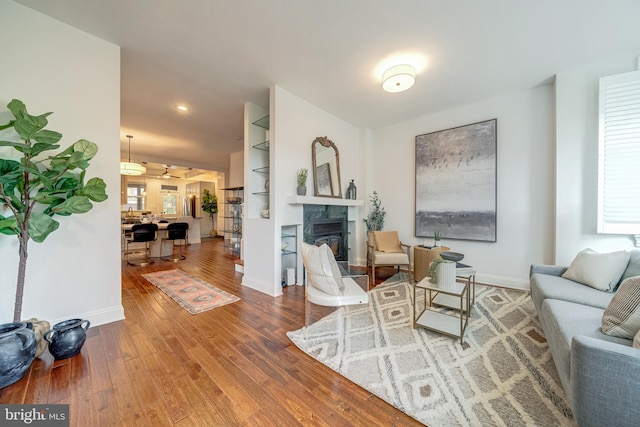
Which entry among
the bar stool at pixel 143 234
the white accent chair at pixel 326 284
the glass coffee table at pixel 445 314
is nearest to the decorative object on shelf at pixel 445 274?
the glass coffee table at pixel 445 314

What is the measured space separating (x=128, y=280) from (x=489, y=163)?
6.30 metres

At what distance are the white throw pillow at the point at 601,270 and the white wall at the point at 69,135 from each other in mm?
4715

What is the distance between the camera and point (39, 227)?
1.71 meters

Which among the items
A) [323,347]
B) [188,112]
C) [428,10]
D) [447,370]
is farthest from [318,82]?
[447,370]

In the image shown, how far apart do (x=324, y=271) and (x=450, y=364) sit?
1.20 metres

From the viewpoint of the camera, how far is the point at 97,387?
147 cm

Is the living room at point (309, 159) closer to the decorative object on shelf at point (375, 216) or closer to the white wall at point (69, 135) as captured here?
the white wall at point (69, 135)

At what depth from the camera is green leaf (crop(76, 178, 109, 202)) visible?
1.87m

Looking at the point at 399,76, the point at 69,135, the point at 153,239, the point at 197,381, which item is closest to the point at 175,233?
the point at 153,239

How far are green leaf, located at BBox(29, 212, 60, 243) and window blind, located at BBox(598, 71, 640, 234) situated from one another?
18.2 feet

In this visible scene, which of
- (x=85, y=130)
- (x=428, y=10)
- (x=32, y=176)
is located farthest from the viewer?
(x=85, y=130)

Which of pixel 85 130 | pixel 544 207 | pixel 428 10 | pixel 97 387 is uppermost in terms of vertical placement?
pixel 428 10

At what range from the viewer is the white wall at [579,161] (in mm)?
2668

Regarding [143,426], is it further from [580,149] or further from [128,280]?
[580,149]
